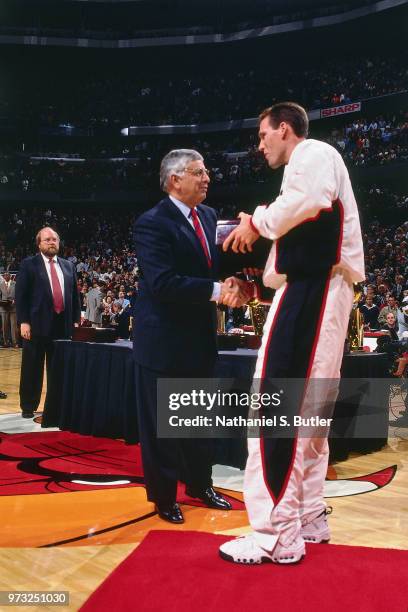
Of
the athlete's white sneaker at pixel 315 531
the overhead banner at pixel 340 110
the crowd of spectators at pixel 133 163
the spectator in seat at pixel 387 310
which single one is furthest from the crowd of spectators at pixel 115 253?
the athlete's white sneaker at pixel 315 531

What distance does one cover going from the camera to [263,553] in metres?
2.17

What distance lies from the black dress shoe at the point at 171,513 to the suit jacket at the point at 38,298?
2581mm

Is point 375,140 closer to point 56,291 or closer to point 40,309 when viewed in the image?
point 56,291

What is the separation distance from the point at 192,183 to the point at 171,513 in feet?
4.77

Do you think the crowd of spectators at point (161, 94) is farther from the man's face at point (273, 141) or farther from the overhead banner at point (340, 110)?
the man's face at point (273, 141)

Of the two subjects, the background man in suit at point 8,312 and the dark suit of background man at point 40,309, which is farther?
the background man in suit at point 8,312

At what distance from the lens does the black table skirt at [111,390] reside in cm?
381

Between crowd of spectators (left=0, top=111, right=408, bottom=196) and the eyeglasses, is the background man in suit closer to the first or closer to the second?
the eyeglasses

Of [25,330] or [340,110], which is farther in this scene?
[340,110]

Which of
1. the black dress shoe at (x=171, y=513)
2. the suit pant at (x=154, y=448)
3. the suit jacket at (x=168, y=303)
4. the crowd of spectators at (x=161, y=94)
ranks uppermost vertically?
the crowd of spectators at (x=161, y=94)

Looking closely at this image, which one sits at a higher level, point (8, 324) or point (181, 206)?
point (181, 206)

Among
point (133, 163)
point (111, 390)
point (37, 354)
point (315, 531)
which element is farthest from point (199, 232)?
point (133, 163)

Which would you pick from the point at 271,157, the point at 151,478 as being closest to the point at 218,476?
the point at 151,478

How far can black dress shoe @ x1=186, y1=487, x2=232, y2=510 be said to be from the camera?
300cm
